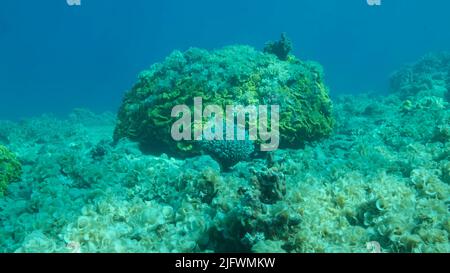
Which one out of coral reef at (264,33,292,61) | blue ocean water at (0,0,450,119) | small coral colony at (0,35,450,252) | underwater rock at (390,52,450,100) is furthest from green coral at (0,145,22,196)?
blue ocean water at (0,0,450,119)

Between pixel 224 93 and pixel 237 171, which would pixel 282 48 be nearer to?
pixel 224 93

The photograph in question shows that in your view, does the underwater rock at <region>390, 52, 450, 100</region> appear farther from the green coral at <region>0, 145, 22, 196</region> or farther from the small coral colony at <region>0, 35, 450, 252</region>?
Answer: the green coral at <region>0, 145, 22, 196</region>

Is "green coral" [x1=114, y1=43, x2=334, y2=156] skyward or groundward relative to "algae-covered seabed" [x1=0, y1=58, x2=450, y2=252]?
skyward

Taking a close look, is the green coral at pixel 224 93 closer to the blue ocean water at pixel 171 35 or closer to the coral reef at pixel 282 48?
the coral reef at pixel 282 48

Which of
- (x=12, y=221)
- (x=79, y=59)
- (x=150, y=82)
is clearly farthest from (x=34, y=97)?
(x=79, y=59)

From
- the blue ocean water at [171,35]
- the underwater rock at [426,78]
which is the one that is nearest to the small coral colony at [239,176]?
the underwater rock at [426,78]

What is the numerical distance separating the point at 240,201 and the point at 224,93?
4.92m

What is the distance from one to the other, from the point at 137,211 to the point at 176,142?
11.3 feet

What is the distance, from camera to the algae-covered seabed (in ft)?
17.9

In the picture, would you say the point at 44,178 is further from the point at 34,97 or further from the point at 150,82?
the point at 34,97

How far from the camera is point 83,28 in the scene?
17838cm

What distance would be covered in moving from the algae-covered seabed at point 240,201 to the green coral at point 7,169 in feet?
0.55

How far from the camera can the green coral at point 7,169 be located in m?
8.34

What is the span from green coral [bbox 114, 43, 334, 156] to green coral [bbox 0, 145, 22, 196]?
304 cm
